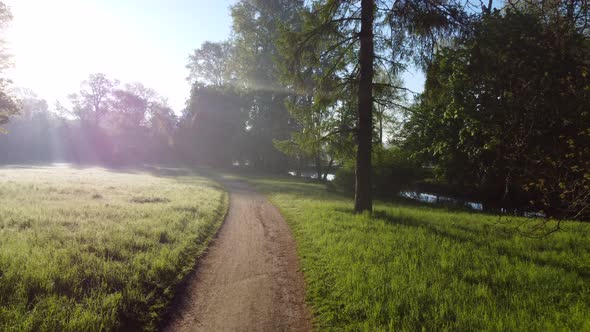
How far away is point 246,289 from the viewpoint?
5.50m

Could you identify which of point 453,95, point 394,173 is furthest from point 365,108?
point 394,173

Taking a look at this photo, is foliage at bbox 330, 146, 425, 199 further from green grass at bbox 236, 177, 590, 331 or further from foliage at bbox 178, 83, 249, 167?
foliage at bbox 178, 83, 249, 167

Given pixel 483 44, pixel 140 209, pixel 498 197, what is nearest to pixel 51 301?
pixel 140 209

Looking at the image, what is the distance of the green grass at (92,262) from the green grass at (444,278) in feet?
9.61

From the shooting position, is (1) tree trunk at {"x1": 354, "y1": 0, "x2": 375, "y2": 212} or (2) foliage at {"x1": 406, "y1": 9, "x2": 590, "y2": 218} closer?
(2) foliage at {"x1": 406, "y1": 9, "x2": 590, "y2": 218}

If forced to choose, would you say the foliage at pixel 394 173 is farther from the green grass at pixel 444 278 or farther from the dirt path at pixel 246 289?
the dirt path at pixel 246 289

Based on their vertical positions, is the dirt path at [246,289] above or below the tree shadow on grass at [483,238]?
below

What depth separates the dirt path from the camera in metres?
→ 4.46

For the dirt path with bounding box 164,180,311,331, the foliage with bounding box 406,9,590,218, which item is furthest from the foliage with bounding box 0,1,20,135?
the foliage with bounding box 406,9,590,218

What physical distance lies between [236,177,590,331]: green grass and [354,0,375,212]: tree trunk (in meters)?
2.94

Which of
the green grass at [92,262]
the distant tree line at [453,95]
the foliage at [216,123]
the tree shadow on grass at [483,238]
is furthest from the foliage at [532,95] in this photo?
the foliage at [216,123]

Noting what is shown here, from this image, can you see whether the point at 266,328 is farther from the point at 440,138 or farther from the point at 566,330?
the point at 440,138

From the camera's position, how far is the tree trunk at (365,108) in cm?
1147

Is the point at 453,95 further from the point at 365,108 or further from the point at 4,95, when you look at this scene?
the point at 4,95
